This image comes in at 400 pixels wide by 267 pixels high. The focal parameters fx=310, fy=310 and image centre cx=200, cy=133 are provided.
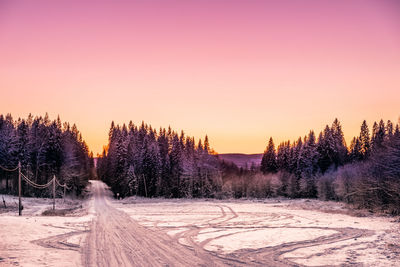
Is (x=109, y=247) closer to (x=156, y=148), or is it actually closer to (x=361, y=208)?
(x=361, y=208)

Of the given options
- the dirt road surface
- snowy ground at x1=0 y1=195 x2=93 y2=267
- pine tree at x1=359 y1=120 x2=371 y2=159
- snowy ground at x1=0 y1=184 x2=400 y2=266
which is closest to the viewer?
snowy ground at x1=0 y1=195 x2=93 y2=267

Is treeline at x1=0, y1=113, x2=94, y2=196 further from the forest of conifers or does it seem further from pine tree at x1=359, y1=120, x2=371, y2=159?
pine tree at x1=359, y1=120, x2=371, y2=159

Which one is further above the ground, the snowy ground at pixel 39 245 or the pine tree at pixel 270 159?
the pine tree at pixel 270 159

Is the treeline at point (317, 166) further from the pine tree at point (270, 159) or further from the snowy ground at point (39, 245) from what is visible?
the snowy ground at point (39, 245)

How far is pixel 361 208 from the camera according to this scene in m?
46.1

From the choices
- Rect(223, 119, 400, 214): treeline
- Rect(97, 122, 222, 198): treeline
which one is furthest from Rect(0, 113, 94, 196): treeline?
Rect(223, 119, 400, 214): treeline

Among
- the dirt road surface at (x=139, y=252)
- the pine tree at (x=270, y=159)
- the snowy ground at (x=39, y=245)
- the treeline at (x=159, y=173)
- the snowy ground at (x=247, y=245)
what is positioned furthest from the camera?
the pine tree at (x=270, y=159)

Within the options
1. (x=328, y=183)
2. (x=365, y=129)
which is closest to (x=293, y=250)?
(x=328, y=183)

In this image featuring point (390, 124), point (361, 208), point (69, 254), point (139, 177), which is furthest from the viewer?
point (390, 124)

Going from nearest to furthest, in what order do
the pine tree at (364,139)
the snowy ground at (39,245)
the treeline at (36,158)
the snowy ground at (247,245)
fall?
the snowy ground at (39,245), the snowy ground at (247,245), the treeline at (36,158), the pine tree at (364,139)

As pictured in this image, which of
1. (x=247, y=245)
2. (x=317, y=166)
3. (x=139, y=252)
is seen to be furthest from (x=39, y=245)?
(x=317, y=166)

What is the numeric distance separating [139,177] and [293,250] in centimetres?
6860

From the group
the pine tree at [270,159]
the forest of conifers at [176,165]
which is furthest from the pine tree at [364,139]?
the pine tree at [270,159]

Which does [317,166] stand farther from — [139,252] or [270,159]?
[139,252]
